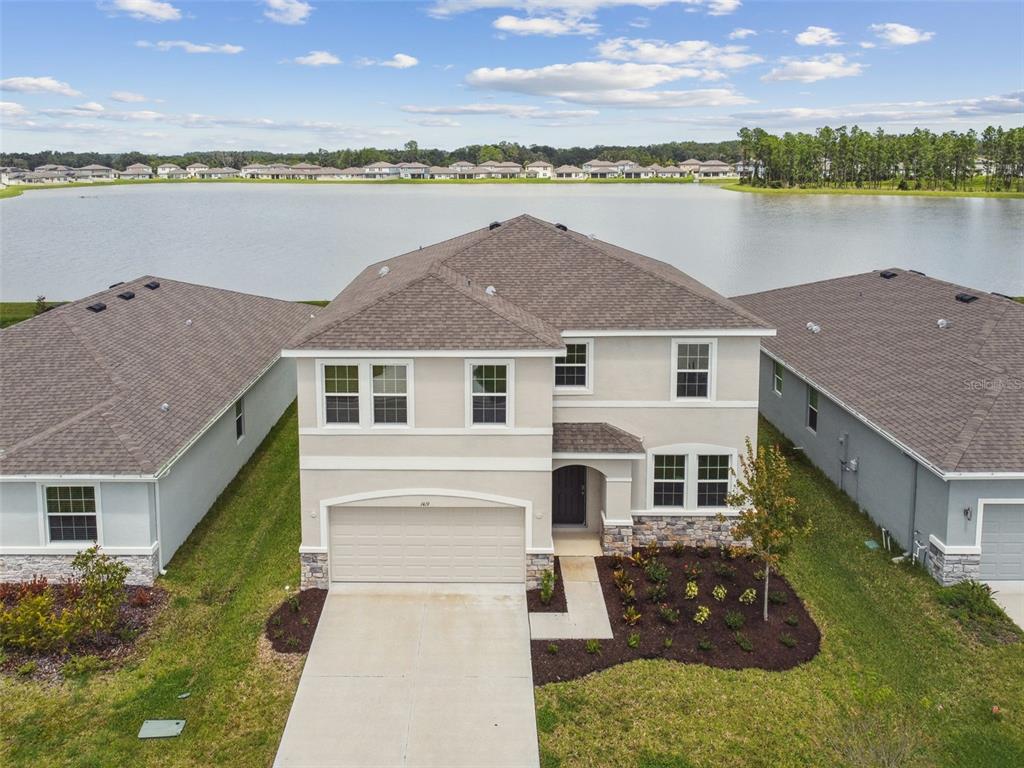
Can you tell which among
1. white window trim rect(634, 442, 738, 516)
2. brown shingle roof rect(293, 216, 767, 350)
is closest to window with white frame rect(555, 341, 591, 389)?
brown shingle roof rect(293, 216, 767, 350)

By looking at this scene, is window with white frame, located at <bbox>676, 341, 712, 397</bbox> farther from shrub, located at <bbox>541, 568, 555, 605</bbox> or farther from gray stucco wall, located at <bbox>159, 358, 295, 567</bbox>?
gray stucco wall, located at <bbox>159, 358, 295, 567</bbox>

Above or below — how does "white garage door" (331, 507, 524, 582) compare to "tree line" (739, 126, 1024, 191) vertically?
below

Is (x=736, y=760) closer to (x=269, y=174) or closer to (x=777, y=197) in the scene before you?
(x=777, y=197)

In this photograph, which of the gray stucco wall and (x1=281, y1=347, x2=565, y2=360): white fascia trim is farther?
the gray stucco wall

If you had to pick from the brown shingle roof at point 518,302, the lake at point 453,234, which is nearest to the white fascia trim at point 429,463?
the brown shingle roof at point 518,302

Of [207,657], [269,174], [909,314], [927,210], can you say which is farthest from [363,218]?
[269,174]

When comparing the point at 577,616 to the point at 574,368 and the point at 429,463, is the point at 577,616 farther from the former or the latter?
the point at 574,368

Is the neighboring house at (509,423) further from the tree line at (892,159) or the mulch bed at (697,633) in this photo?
the tree line at (892,159)
